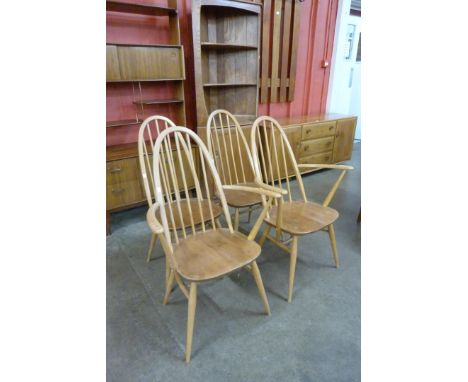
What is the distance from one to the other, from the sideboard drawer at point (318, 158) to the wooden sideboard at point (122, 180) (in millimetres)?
1913

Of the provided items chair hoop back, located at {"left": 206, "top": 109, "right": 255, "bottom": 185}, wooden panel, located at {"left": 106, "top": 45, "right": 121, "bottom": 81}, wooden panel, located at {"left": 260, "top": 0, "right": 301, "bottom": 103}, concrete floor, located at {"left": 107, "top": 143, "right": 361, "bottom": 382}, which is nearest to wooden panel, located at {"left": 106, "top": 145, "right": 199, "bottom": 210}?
concrete floor, located at {"left": 107, "top": 143, "right": 361, "bottom": 382}

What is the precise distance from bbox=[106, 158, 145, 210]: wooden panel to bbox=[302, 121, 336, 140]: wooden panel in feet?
6.34

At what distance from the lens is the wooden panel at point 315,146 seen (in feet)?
10.7

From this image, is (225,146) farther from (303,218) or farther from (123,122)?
(123,122)

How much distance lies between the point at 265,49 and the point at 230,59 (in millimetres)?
513

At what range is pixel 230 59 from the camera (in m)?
2.82

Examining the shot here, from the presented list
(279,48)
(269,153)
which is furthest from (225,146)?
(279,48)

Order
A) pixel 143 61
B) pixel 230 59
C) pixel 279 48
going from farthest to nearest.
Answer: pixel 279 48 < pixel 230 59 < pixel 143 61

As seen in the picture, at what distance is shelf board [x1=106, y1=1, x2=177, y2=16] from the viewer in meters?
Result: 2.01

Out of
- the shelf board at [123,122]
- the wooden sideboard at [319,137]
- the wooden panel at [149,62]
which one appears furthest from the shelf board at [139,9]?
the wooden sideboard at [319,137]

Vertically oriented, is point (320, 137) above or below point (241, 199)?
above

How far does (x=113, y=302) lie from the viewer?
1610 mm
